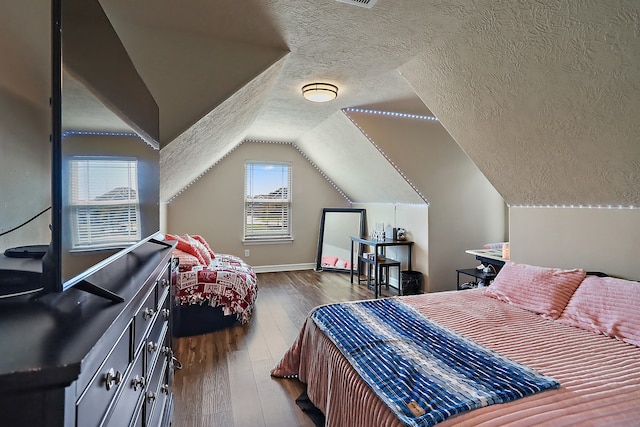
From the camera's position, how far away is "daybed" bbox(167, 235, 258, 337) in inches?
123

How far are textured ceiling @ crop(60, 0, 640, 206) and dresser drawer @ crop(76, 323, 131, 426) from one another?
173 cm

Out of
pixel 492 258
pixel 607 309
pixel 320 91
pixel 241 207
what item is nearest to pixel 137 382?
pixel 607 309

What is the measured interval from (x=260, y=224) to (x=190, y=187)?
1380 millimetres

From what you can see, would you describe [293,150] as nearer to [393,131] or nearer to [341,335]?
[393,131]

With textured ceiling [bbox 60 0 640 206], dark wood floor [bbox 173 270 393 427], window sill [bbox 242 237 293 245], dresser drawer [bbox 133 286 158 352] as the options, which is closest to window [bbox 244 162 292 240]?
window sill [bbox 242 237 293 245]

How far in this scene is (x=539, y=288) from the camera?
230cm

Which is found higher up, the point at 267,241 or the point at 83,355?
the point at 83,355

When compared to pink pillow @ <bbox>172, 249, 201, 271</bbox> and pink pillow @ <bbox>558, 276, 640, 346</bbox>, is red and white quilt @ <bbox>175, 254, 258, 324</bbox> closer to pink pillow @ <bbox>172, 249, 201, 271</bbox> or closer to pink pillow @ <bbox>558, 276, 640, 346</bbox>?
pink pillow @ <bbox>172, 249, 201, 271</bbox>

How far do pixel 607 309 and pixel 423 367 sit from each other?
1348mm

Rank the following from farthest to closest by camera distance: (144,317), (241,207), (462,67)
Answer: (241,207) < (462,67) < (144,317)

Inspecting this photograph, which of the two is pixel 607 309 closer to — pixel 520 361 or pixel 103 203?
pixel 520 361

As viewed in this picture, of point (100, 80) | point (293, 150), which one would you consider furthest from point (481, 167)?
point (293, 150)

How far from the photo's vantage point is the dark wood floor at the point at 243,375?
6.45ft

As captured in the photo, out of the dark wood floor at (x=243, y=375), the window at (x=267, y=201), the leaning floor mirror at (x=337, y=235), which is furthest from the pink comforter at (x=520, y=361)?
the window at (x=267, y=201)
